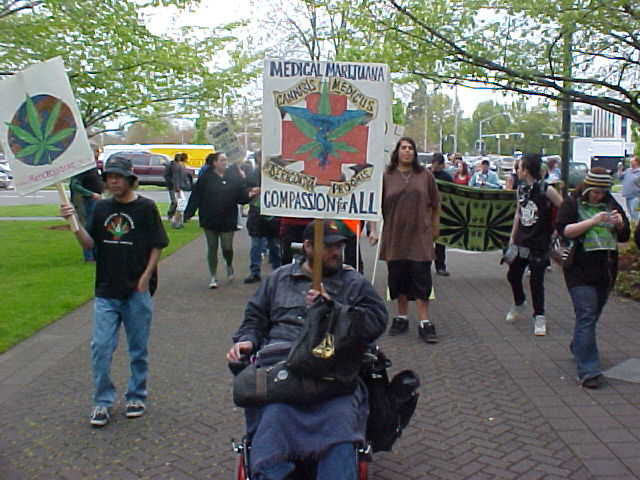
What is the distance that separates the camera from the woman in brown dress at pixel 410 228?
7.90 metres

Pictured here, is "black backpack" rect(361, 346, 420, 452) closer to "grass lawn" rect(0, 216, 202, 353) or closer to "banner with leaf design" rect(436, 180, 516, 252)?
"grass lawn" rect(0, 216, 202, 353)

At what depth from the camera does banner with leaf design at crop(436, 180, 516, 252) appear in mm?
12109

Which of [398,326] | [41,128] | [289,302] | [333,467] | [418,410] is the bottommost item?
[418,410]

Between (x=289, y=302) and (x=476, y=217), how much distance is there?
26.6ft

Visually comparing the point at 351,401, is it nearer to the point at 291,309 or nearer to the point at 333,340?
the point at 333,340

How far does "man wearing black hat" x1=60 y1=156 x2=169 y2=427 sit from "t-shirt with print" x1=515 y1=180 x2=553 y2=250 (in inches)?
155

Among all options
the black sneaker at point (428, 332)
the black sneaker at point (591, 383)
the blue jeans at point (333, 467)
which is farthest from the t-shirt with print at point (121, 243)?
the black sneaker at point (591, 383)

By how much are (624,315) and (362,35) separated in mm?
5689

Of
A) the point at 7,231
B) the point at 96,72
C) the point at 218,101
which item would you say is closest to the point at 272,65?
the point at 96,72

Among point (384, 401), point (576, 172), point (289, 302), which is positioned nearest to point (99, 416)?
point (289, 302)

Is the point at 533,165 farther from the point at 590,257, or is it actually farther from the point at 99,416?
the point at 99,416

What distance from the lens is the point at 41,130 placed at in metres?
5.45

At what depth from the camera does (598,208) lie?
20.9ft

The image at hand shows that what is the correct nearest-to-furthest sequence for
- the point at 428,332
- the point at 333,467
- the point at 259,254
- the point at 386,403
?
the point at 333,467, the point at 386,403, the point at 428,332, the point at 259,254
